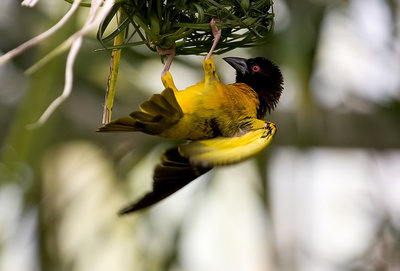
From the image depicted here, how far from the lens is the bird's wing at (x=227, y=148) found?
89cm

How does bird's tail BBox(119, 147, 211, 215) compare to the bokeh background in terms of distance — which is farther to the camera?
the bokeh background

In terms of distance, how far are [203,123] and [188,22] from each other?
0.66 feet

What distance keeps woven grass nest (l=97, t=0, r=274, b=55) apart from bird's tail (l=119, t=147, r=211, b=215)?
0.17 m

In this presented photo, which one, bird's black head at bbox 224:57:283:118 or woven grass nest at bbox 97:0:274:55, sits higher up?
woven grass nest at bbox 97:0:274:55

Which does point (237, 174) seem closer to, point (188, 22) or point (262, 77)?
point (262, 77)

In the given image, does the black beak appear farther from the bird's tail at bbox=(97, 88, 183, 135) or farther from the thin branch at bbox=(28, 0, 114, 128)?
the thin branch at bbox=(28, 0, 114, 128)

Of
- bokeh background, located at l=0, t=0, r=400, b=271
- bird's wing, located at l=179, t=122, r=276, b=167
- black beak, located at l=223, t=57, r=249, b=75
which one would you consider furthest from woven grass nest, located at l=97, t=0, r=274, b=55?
bokeh background, located at l=0, t=0, r=400, b=271

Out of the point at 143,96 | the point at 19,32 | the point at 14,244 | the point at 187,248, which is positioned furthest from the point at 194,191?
the point at 19,32

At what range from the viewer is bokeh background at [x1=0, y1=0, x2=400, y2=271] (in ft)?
6.67

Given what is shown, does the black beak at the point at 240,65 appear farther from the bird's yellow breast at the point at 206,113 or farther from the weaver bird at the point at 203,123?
the bird's yellow breast at the point at 206,113

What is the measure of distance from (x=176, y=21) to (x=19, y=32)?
1.64 meters

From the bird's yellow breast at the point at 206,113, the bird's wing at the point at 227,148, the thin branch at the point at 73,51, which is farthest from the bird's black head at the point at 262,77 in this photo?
the thin branch at the point at 73,51

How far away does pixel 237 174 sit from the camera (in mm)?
2576

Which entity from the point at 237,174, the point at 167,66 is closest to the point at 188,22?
the point at 167,66
